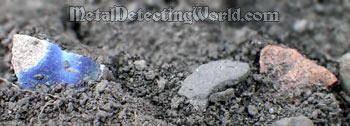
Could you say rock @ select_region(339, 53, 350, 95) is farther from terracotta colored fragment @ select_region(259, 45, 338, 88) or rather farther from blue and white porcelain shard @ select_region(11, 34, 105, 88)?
blue and white porcelain shard @ select_region(11, 34, 105, 88)

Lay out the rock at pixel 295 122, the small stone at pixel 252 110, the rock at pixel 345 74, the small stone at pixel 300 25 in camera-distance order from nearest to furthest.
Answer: the rock at pixel 295 122
the small stone at pixel 252 110
the rock at pixel 345 74
the small stone at pixel 300 25

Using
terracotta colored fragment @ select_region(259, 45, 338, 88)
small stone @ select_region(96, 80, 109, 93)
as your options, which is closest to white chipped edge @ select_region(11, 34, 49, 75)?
small stone @ select_region(96, 80, 109, 93)

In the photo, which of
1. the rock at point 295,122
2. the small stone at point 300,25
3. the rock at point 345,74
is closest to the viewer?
the rock at point 295,122

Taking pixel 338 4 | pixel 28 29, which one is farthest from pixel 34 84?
pixel 338 4

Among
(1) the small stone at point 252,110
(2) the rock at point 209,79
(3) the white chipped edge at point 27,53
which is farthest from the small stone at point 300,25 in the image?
(3) the white chipped edge at point 27,53

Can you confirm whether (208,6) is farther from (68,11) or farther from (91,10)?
(68,11)

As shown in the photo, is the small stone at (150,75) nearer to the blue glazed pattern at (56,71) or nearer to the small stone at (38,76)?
the blue glazed pattern at (56,71)

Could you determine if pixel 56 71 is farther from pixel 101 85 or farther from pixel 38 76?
pixel 101 85

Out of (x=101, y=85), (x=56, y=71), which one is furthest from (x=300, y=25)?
(x=56, y=71)
